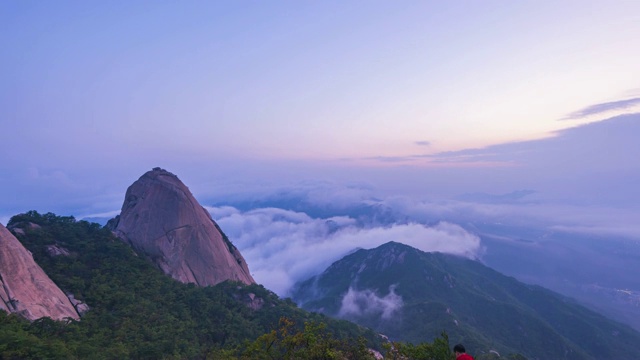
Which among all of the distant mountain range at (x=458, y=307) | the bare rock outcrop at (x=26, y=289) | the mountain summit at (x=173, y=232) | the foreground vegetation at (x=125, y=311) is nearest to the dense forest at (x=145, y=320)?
the foreground vegetation at (x=125, y=311)

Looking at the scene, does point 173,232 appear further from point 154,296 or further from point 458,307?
point 458,307

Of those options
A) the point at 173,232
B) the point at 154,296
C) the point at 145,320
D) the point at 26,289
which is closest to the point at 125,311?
the point at 145,320

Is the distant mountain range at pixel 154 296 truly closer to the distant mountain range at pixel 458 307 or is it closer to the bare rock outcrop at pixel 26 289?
the bare rock outcrop at pixel 26 289

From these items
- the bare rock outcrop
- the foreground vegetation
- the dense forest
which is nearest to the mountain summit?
the dense forest

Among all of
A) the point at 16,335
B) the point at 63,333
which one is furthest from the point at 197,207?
the point at 16,335

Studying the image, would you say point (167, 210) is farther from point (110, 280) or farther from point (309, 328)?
point (309, 328)

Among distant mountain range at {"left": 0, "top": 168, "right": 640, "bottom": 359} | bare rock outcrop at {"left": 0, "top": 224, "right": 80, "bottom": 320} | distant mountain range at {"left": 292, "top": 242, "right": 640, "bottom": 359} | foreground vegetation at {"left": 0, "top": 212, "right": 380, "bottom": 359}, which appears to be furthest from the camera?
distant mountain range at {"left": 292, "top": 242, "right": 640, "bottom": 359}

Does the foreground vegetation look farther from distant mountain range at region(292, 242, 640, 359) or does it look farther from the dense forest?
distant mountain range at region(292, 242, 640, 359)
